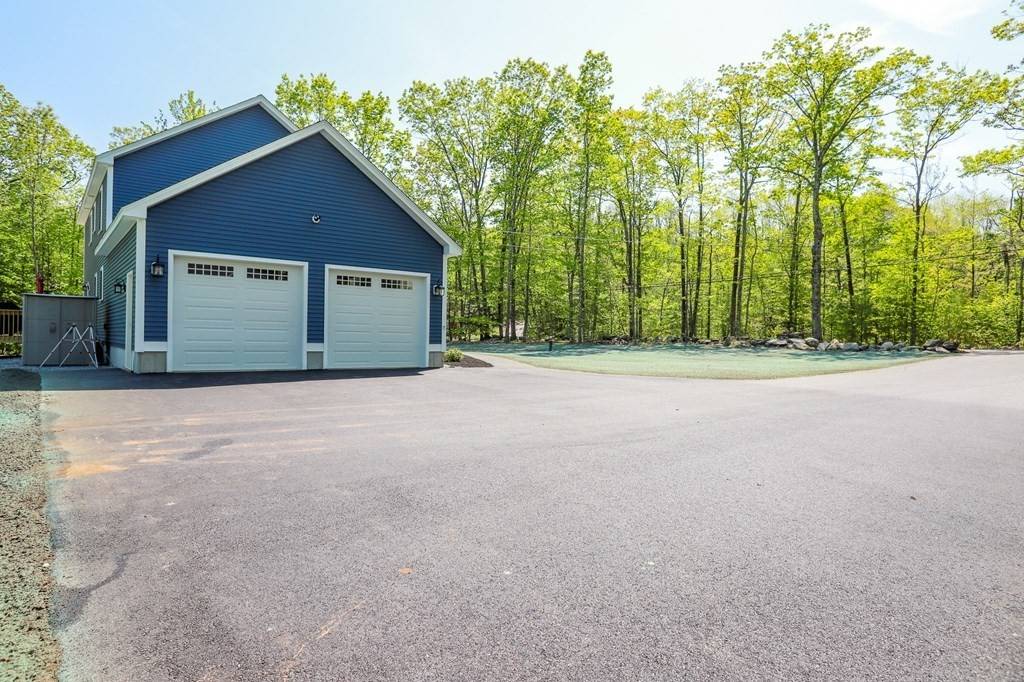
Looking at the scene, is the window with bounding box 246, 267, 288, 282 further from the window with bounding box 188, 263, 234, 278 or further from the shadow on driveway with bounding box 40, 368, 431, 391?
the shadow on driveway with bounding box 40, 368, 431, 391

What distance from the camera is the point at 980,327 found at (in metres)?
24.1

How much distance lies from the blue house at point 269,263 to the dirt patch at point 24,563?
6.11 metres

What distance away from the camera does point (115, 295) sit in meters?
12.5

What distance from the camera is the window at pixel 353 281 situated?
12.2 m

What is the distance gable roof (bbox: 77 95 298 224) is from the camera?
530 inches

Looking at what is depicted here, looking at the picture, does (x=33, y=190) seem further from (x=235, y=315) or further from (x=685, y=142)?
(x=685, y=142)

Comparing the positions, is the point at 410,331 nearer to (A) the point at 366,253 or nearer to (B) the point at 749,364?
(A) the point at 366,253

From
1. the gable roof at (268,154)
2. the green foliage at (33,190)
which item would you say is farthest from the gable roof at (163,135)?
the green foliage at (33,190)

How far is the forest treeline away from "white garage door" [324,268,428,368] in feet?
45.2

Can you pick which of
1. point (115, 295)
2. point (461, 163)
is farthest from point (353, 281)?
point (461, 163)

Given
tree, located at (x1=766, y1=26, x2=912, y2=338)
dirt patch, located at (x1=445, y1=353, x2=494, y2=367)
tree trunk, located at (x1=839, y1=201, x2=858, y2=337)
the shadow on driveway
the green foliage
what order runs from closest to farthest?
1. the shadow on driveway
2. dirt patch, located at (x1=445, y1=353, x2=494, y2=367)
3. tree, located at (x1=766, y1=26, x2=912, y2=338)
4. the green foliage
5. tree trunk, located at (x1=839, y1=201, x2=858, y2=337)

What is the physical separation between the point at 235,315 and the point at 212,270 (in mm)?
1018

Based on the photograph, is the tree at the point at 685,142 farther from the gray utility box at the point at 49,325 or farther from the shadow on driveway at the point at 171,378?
the gray utility box at the point at 49,325

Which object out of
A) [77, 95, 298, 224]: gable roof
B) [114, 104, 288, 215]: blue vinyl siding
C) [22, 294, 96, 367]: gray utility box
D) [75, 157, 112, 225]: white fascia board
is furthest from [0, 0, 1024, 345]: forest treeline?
[22, 294, 96, 367]: gray utility box
